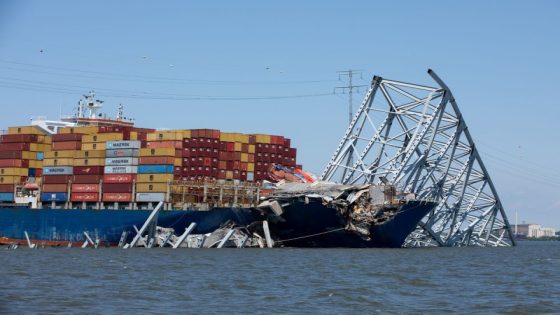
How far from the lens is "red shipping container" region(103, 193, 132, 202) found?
7719 cm

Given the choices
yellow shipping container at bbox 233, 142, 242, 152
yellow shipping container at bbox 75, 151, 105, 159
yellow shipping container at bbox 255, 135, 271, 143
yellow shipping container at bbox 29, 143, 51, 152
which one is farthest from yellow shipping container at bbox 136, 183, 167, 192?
yellow shipping container at bbox 29, 143, 51, 152

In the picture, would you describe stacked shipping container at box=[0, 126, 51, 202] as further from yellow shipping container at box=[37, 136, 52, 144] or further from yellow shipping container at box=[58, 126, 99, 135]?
yellow shipping container at box=[58, 126, 99, 135]

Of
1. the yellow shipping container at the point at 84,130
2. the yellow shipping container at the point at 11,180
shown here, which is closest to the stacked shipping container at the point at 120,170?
the yellow shipping container at the point at 84,130

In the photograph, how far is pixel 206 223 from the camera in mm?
69875

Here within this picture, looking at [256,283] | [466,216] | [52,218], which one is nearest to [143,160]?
[52,218]

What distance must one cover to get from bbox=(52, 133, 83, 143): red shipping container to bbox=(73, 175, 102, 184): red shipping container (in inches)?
122

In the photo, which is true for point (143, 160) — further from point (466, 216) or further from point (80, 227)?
point (466, 216)

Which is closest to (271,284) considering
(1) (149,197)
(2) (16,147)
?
(1) (149,197)

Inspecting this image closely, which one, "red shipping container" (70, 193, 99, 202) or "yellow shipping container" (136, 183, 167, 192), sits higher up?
"yellow shipping container" (136, 183, 167, 192)

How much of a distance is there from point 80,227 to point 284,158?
1738cm

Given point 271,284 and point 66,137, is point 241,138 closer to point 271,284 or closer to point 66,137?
point 66,137

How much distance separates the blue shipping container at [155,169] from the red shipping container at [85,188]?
166 inches

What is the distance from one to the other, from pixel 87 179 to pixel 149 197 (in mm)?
6494

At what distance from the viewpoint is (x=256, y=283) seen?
39.1 m
